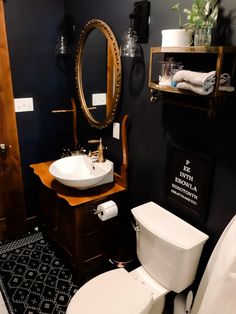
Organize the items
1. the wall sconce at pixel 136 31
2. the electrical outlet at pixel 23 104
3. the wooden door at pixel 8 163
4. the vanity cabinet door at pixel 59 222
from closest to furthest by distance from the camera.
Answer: the wall sconce at pixel 136 31, the vanity cabinet door at pixel 59 222, the wooden door at pixel 8 163, the electrical outlet at pixel 23 104

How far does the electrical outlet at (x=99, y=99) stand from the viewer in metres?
2.14

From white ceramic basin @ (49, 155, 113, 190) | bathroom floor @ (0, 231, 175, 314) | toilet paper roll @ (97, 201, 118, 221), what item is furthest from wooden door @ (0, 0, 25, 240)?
toilet paper roll @ (97, 201, 118, 221)

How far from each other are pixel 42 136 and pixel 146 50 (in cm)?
131

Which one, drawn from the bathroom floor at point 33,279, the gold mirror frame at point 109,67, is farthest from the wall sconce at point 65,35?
the bathroom floor at point 33,279

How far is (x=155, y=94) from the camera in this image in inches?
64.2

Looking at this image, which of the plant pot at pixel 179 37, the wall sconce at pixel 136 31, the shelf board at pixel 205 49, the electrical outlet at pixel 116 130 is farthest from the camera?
the electrical outlet at pixel 116 130

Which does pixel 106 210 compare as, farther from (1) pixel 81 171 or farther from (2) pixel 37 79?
(2) pixel 37 79

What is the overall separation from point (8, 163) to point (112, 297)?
1.47 m

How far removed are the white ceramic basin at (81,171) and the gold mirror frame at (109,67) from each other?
1.02ft

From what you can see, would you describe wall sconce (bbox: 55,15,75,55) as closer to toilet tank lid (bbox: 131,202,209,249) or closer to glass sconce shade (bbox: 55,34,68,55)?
glass sconce shade (bbox: 55,34,68,55)

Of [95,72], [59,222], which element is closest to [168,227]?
[59,222]

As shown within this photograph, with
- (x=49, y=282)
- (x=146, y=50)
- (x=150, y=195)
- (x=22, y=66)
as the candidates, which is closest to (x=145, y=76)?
(x=146, y=50)

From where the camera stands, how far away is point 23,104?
7.69ft

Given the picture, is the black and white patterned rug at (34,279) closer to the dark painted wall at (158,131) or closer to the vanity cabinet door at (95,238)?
the vanity cabinet door at (95,238)
